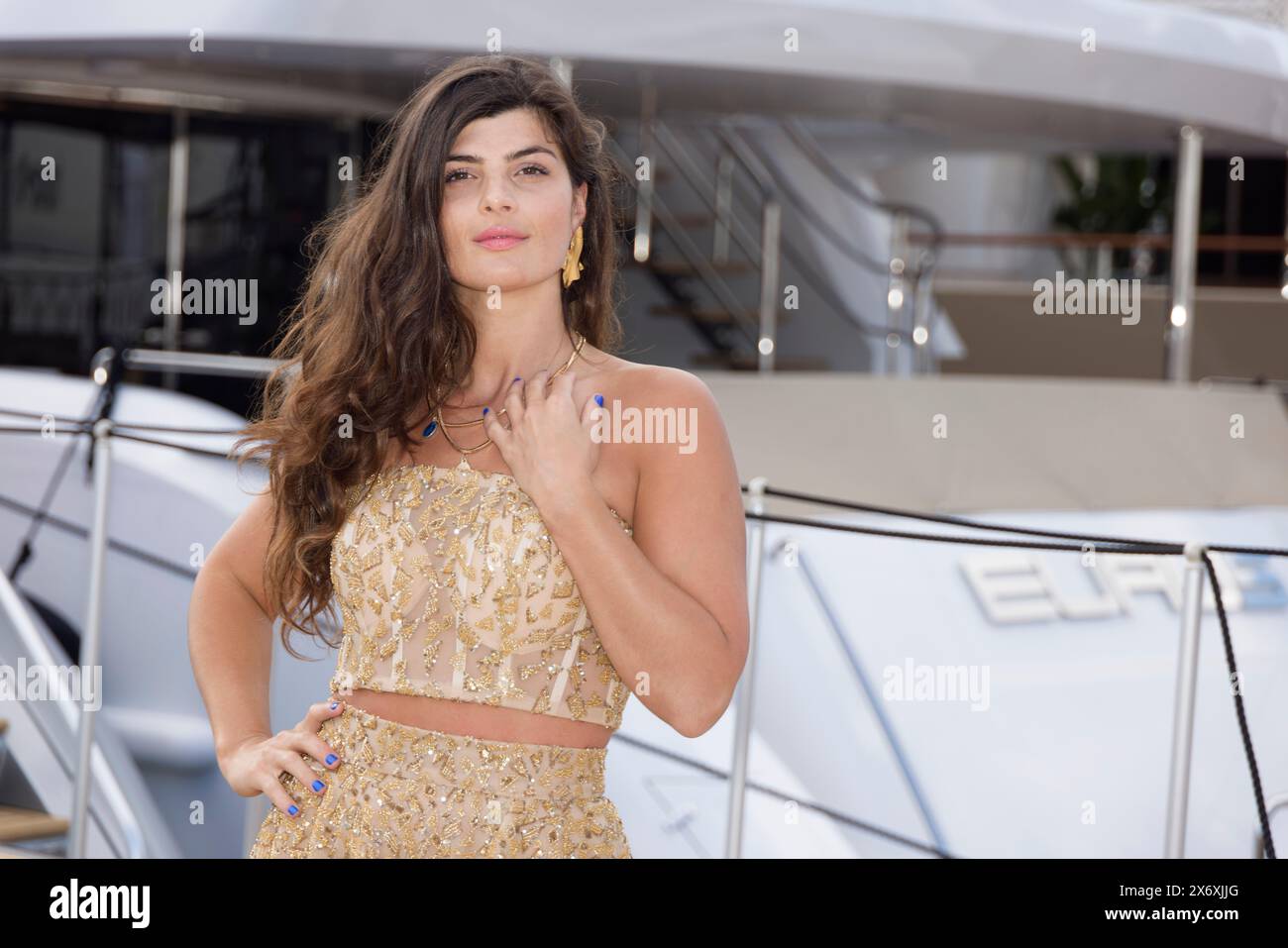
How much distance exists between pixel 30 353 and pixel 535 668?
7169 mm

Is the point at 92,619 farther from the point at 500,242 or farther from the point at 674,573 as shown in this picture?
the point at 674,573

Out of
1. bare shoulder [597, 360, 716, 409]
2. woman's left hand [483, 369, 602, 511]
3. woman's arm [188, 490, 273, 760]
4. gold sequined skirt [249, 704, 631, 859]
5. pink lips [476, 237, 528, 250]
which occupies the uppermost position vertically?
pink lips [476, 237, 528, 250]

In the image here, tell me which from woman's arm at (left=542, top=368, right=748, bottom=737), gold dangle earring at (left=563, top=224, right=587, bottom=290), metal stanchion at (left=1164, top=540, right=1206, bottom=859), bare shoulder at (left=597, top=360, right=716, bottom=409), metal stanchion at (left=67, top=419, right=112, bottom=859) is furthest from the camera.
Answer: metal stanchion at (left=67, top=419, right=112, bottom=859)

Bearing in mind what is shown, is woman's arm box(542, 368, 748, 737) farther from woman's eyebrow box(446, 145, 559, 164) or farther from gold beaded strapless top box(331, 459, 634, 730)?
woman's eyebrow box(446, 145, 559, 164)

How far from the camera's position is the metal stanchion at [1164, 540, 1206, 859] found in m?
2.56

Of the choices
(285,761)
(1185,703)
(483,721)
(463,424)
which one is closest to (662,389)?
(463,424)

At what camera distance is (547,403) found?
155 cm

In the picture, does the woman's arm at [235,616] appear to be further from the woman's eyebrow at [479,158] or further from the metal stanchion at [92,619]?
the metal stanchion at [92,619]

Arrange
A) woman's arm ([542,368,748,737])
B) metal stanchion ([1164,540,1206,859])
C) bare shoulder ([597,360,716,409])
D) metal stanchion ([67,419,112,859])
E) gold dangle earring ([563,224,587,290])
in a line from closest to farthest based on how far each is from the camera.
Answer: woman's arm ([542,368,748,737]), bare shoulder ([597,360,716,409]), gold dangle earring ([563,224,587,290]), metal stanchion ([1164,540,1206,859]), metal stanchion ([67,419,112,859])

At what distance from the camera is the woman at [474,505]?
1.56 meters

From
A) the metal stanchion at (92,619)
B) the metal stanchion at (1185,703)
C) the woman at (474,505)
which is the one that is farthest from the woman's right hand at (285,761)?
the metal stanchion at (92,619)

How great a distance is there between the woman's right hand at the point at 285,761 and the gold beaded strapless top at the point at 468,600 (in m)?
0.09

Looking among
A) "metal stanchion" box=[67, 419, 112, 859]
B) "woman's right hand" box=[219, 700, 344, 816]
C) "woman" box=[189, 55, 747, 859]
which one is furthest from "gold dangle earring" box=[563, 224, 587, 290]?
"metal stanchion" box=[67, 419, 112, 859]

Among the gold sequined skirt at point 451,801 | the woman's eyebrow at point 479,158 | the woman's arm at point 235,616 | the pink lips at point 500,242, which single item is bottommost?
the gold sequined skirt at point 451,801
